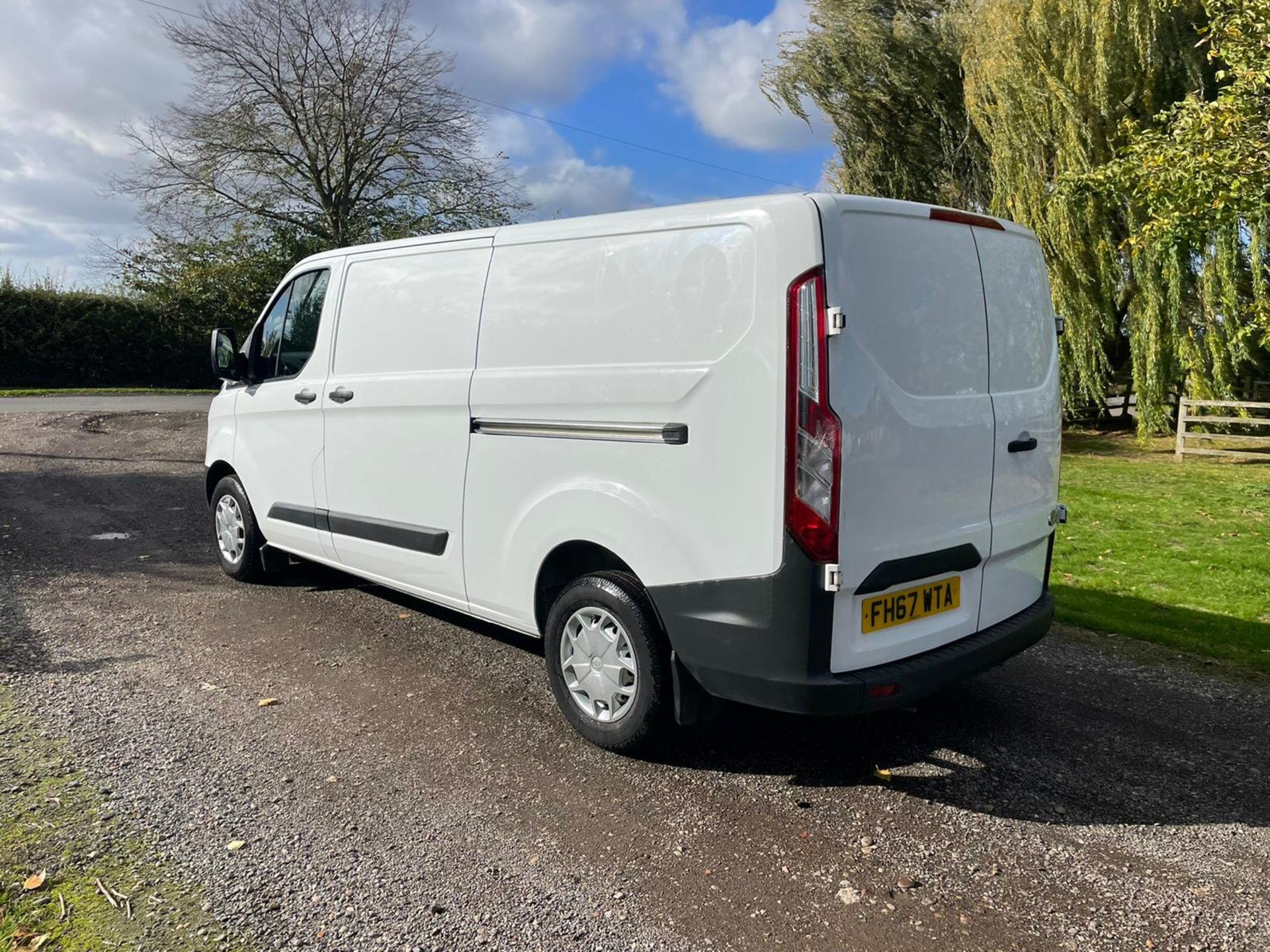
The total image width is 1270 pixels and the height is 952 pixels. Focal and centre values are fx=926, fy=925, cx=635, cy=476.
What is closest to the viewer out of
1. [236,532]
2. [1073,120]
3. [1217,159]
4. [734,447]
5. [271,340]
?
[734,447]

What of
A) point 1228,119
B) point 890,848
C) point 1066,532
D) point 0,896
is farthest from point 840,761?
point 1228,119

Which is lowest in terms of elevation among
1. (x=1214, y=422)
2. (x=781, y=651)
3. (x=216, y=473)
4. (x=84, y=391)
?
(x=781, y=651)

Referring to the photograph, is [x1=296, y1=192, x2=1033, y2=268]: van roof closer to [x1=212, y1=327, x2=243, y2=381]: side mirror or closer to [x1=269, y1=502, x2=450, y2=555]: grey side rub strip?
[x1=269, y1=502, x2=450, y2=555]: grey side rub strip

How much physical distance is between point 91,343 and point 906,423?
2619 cm

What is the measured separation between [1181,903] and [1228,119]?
8058 mm

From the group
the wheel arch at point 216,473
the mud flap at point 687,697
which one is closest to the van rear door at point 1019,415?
the mud flap at point 687,697

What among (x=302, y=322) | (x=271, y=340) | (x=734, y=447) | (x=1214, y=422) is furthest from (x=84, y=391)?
(x=1214, y=422)

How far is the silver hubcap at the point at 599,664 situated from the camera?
3.63 m

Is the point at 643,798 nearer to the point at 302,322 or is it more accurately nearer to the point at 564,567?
the point at 564,567

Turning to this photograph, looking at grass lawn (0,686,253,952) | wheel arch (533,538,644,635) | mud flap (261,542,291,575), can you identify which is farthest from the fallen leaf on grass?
mud flap (261,542,291,575)

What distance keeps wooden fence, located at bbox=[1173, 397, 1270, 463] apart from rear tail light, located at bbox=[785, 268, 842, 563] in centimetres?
1362

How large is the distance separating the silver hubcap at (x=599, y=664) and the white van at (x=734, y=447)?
0.01 meters

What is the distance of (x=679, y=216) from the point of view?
11.2 ft

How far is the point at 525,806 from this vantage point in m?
3.31
